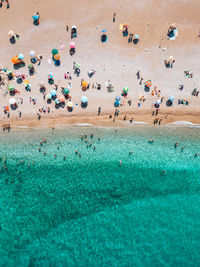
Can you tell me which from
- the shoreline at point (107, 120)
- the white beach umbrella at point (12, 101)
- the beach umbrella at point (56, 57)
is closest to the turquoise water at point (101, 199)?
the shoreline at point (107, 120)

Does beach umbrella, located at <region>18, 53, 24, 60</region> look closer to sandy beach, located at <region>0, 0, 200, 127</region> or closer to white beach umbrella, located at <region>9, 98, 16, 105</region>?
sandy beach, located at <region>0, 0, 200, 127</region>

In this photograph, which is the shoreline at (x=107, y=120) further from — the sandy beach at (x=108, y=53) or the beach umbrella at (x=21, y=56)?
the beach umbrella at (x=21, y=56)

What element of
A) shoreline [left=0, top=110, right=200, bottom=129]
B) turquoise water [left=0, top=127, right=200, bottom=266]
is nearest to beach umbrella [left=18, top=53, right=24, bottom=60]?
shoreline [left=0, top=110, right=200, bottom=129]

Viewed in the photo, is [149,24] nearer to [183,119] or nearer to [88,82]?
[88,82]

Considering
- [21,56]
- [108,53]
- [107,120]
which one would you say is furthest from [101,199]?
[21,56]

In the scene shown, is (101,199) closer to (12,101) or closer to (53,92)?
(53,92)

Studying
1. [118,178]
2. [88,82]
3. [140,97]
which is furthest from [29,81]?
[118,178]
